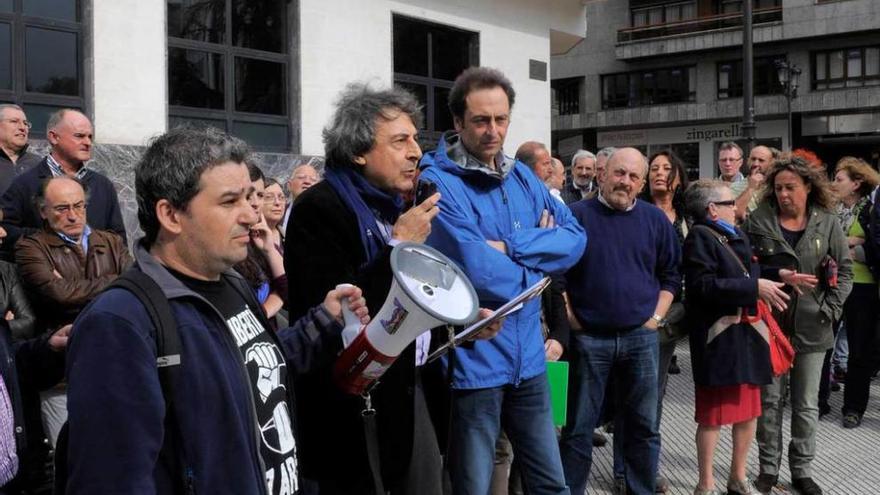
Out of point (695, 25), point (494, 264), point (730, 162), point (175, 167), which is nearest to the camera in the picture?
point (175, 167)

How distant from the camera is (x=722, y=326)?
199 inches

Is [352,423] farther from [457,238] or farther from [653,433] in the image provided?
[653,433]

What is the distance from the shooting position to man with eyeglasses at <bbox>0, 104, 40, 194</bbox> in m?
6.08

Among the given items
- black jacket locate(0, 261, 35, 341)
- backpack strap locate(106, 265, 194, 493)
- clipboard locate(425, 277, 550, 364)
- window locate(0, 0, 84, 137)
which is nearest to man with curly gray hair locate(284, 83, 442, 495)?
clipboard locate(425, 277, 550, 364)

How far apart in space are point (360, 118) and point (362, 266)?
21.5 inches

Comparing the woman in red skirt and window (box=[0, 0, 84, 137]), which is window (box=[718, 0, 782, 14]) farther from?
the woman in red skirt

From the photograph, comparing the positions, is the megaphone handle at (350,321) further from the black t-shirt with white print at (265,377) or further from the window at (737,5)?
the window at (737,5)

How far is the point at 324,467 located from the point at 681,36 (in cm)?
3863

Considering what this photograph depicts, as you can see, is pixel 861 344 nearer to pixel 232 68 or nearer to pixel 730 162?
pixel 730 162

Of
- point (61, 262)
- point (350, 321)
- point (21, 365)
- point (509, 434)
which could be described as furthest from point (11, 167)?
point (350, 321)

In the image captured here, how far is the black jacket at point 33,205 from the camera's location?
538cm

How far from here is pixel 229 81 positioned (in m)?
10.6

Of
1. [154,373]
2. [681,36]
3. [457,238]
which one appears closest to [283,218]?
[457,238]

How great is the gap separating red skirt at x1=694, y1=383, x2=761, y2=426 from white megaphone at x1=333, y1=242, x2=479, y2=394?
2919 millimetres
